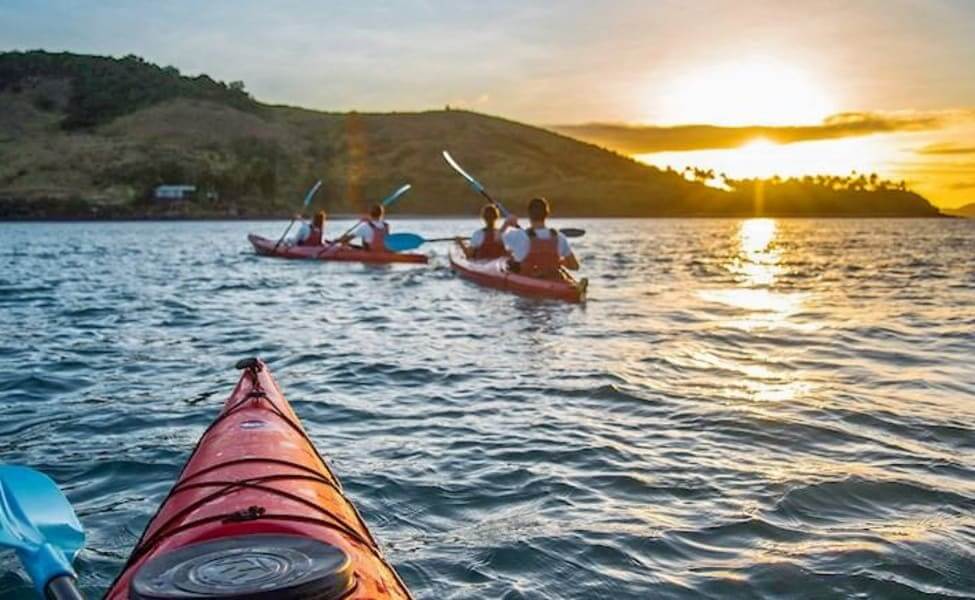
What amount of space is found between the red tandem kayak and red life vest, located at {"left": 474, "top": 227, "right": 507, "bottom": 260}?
12.5m

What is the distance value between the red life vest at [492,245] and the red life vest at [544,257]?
10.1 feet

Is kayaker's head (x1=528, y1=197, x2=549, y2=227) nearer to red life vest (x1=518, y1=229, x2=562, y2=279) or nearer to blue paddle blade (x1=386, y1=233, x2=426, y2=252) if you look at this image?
red life vest (x1=518, y1=229, x2=562, y2=279)

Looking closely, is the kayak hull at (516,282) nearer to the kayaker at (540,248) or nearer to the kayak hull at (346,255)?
the kayaker at (540,248)

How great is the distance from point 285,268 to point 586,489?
16775 mm

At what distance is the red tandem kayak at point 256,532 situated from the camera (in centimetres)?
231

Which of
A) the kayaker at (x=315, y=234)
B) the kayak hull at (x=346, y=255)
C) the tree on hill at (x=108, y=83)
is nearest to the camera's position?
the kayak hull at (x=346, y=255)

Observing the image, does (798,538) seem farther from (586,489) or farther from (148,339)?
(148,339)

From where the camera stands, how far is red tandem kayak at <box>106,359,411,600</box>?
2.31 m

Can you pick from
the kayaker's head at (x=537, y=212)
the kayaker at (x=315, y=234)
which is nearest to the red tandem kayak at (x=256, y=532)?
the kayaker's head at (x=537, y=212)

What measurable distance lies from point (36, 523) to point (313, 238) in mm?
18600

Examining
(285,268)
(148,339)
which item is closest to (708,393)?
A: (148,339)

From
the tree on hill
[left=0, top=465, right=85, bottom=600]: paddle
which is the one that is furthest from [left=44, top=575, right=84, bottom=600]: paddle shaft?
the tree on hill

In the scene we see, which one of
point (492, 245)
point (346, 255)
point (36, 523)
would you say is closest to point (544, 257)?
point (492, 245)

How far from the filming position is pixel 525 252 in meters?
13.8
